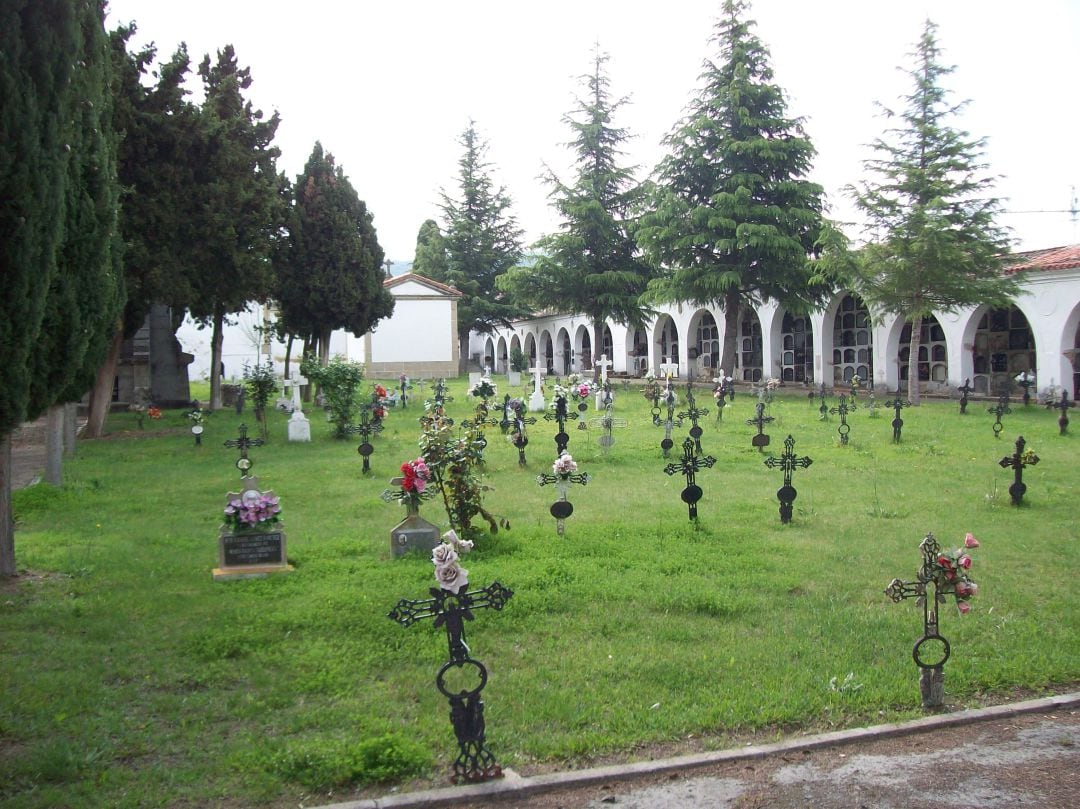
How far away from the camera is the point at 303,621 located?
5.69 m

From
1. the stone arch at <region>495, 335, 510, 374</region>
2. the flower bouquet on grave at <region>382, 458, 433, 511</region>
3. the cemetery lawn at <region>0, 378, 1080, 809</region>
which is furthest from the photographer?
the stone arch at <region>495, 335, 510, 374</region>

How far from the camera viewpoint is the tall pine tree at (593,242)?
98.5 feet

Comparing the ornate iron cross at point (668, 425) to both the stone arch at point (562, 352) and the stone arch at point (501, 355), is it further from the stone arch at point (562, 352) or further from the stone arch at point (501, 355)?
the stone arch at point (501, 355)

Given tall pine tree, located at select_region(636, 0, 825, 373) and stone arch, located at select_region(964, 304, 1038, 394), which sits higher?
tall pine tree, located at select_region(636, 0, 825, 373)

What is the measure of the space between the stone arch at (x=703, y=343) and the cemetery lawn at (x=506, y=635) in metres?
23.0

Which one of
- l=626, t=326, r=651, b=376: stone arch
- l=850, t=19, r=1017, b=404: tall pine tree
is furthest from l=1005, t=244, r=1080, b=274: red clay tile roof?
l=626, t=326, r=651, b=376: stone arch

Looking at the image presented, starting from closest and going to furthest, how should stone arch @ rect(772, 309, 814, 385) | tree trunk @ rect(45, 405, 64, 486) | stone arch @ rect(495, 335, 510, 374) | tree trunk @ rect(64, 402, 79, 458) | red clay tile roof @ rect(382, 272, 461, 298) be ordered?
tree trunk @ rect(45, 405, 64, 486)
tree trunk @ rect(64, 402, 79, 458)
stone arch @ rect(772, 309, 814, 385)
red clay tile roof @ rect(382, 272, 461, 298)
stone arch @ rect(495, 335, 510, 374)

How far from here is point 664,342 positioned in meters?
37.4

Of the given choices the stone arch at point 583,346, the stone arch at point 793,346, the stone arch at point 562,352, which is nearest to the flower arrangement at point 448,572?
the stone arch at point 793,346

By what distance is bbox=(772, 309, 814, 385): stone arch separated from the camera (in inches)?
1142

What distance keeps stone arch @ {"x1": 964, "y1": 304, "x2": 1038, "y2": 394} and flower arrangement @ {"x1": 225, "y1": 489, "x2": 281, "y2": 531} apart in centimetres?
2096

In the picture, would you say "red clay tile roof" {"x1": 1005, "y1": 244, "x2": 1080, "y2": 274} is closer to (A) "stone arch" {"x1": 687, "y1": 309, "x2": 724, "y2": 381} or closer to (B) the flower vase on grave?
(A) "stone arch" {"x1": 687, "y1": 309, "x2": 724, "y2": 381}

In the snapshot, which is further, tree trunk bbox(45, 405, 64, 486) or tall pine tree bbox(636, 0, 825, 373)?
tall pine tree bbox(636, 0, 825, 373)

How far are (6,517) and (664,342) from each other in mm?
32535
